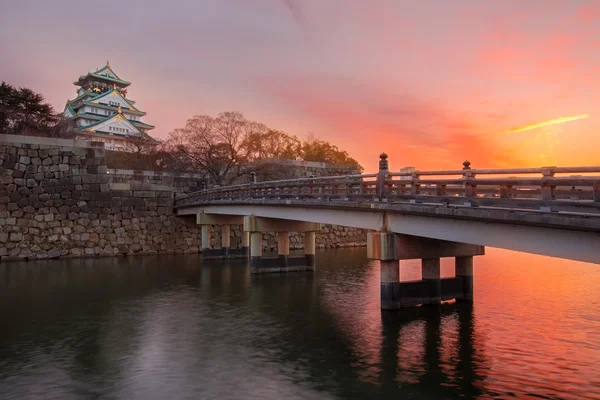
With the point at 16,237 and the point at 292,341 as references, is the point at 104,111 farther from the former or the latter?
the point at 292,341

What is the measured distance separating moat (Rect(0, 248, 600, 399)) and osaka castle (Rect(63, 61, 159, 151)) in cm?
5466

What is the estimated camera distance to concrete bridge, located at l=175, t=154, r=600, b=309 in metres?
10.5

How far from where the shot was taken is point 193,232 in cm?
4181

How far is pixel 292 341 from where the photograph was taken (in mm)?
13562

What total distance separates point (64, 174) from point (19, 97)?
58.1 feet

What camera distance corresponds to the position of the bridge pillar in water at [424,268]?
1599cm

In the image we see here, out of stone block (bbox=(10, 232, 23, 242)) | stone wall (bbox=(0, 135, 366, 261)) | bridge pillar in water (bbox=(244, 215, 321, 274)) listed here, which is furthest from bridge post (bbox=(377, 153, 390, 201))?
stone block (bbox=(10, 232, 23, 242))

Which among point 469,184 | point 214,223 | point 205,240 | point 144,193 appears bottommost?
point 205,240

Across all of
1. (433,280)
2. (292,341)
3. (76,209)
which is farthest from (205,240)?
(292,341)

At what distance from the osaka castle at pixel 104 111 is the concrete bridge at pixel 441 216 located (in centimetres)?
5397

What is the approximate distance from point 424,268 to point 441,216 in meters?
3.82

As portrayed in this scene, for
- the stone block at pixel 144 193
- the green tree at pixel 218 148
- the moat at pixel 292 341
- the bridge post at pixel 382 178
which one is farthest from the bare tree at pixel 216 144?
the bridge post at pixel 382 178

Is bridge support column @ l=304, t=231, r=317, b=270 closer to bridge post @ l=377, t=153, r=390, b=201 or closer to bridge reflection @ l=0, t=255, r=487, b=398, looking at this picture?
bridge reflection @ l=0, t=255, r=487, b=398

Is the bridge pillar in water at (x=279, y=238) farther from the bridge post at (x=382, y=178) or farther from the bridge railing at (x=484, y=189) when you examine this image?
the bridge post at (x=382, y=178)
